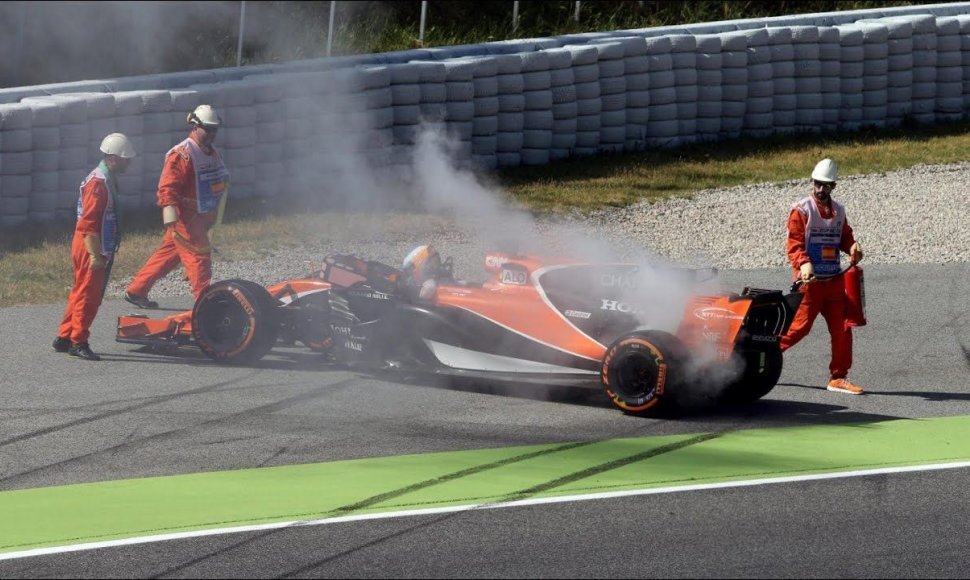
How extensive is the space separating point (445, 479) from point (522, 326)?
6.62ft

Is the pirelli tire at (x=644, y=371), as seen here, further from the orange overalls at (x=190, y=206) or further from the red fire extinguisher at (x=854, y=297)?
the orange overalls at (x=190, y=206)

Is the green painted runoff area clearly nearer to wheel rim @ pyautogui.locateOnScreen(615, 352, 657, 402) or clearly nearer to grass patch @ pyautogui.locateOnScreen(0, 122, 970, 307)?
wheel rim @ pyautogui.locateOnScreen(615, 352, 657, 402)

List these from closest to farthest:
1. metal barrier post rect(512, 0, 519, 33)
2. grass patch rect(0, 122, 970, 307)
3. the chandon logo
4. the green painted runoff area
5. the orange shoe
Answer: the green painted runoff area < the chandon logo < the orange shoe < grass patch rect(0, 122, 970, 307) < metal barrier post rect(512, 0, 519, 33)

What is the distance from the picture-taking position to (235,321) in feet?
35.6

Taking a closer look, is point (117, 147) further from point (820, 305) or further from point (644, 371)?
point (820, 305)

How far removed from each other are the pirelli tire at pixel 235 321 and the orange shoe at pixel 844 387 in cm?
415

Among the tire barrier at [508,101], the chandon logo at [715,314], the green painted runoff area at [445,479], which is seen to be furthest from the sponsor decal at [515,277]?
the tire barrier at [508,101]

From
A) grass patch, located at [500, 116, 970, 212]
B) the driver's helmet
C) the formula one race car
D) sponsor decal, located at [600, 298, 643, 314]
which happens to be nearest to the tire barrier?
grass patch, located at [500, 116, 970, 212]

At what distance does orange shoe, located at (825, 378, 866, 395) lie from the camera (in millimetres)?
10516

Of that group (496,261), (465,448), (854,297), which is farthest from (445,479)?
(854,297)

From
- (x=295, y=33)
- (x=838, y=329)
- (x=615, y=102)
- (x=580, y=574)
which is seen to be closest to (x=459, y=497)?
(x=580, y=574)

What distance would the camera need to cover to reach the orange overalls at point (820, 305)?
Answer: 413 inches

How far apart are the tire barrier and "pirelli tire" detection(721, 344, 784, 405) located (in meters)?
8.13

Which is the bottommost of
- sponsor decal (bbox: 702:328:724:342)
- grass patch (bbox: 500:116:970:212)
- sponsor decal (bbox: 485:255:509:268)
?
sponsor decal (bbox: 702:328:724:342)
